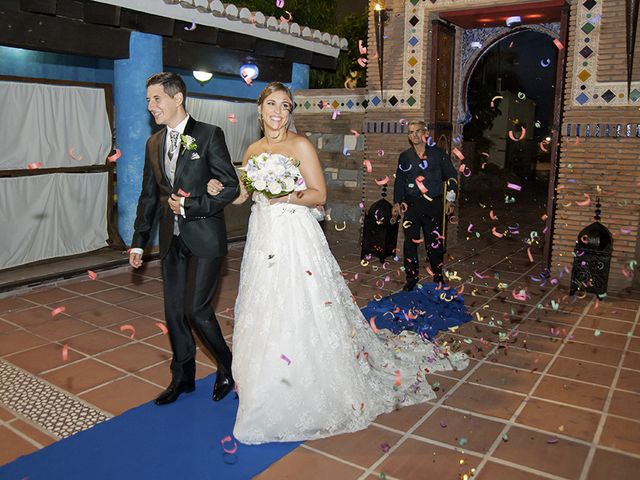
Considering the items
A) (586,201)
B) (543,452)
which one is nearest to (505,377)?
(543,452)

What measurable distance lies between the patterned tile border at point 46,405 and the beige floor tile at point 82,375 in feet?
0.31

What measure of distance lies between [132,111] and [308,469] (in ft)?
22.2

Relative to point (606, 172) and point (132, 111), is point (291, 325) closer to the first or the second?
point (606, 172)

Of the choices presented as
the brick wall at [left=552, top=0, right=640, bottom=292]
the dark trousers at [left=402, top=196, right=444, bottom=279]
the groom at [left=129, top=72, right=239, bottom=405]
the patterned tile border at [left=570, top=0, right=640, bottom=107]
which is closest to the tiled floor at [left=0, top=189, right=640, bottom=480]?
the dark trousers at [left=402, top=196, right=444, bottom=279]

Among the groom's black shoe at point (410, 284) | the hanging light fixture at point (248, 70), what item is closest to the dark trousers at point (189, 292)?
the groom's black shoe at point (410, 284)

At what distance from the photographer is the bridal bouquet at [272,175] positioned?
3883mm

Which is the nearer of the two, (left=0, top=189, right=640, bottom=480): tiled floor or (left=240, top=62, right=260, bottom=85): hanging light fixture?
(left=0, top=189, right=640, bottom=480): tiled floor

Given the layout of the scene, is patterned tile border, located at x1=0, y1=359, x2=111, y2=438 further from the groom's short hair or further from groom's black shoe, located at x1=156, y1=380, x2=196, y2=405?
the groom's short hair

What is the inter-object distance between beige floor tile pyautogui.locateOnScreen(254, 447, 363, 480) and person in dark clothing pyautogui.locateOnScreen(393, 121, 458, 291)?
4.01 m

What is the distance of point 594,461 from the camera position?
380 cm

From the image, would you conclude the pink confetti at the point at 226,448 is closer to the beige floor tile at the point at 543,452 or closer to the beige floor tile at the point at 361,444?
the beige floor tile at the point at 361,444

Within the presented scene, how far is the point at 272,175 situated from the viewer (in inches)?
153

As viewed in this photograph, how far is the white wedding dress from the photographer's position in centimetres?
390

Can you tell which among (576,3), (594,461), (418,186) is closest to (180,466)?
(594,461)
